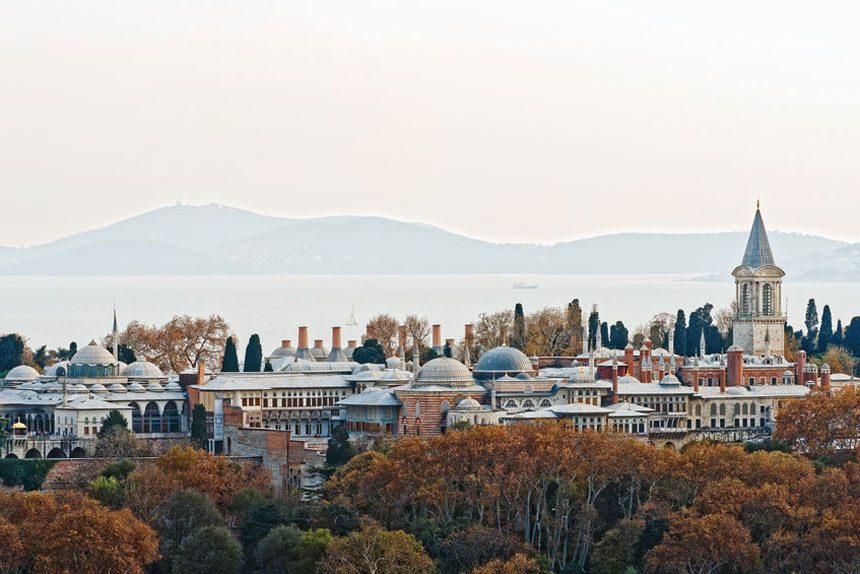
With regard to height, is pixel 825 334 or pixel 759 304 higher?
pixel 759 304

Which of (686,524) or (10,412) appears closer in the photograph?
(686,524)

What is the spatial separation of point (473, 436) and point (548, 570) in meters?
6.37

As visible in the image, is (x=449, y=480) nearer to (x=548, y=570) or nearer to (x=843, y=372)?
(x=548, y=570)

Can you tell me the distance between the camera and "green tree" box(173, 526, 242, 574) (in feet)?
164

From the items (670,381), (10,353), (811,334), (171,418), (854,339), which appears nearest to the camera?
(670,381)

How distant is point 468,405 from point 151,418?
41.7 feet

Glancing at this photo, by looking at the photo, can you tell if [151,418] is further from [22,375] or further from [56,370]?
[22,375]

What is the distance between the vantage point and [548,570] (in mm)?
49469

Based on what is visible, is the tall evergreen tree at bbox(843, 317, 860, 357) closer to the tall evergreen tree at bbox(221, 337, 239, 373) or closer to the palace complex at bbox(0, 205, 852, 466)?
the palace complex at bbox(0, 205, 852, 466)

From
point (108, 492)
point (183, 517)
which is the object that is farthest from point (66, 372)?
point (183, 517)

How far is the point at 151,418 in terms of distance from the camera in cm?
7125

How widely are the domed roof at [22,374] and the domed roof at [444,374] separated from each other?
1771cm

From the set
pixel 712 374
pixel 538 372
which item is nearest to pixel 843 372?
pixel 712 374

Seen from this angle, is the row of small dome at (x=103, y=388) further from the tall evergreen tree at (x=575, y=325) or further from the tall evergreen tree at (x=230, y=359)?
the tall evergreen tree at (x=575, y=325)
